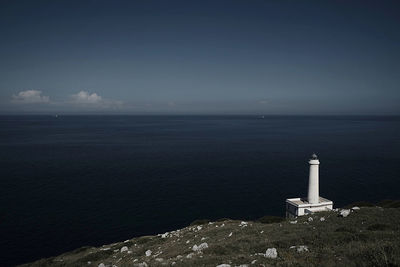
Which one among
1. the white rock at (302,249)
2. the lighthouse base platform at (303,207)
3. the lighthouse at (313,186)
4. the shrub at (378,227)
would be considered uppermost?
the white rock at (302,249)

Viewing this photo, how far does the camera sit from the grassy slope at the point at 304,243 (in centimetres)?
1195

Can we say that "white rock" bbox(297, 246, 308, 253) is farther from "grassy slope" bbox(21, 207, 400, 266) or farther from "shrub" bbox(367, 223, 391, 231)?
"shrub" bbox(367, 223, 391, 231)

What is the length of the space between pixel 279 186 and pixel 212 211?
2104cm

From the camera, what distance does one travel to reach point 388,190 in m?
62.7

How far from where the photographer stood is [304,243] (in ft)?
52.6

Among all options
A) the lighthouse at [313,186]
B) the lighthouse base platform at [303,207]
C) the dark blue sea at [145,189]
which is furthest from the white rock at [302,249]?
the dark blue sea at [145,189]

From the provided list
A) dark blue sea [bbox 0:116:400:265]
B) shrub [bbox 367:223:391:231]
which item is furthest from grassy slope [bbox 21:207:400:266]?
dark blue sea [bbox 0:116:400:265]

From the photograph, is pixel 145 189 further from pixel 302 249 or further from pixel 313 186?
pixel 302 249

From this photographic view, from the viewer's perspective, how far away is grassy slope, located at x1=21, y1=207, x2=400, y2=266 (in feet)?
39.2

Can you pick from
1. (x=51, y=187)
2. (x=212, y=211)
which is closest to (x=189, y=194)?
(x=212, y=211)

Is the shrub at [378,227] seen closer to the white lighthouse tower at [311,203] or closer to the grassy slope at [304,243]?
the grassy slope at [304,243]

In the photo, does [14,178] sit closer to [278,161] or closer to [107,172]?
[107,172]

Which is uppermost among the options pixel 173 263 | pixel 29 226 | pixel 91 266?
pixel 173 263

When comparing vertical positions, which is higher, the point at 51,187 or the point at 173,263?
the point at 173,263
